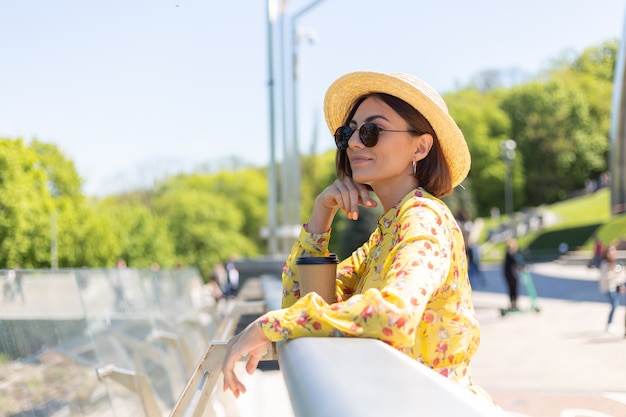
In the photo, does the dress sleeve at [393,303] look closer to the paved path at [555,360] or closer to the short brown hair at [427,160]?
the short brown hair at [427,160]

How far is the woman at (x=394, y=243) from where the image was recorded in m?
1.63

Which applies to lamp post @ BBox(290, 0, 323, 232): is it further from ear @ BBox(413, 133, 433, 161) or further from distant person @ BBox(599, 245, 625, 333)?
ear @ BBox(413, 133, 433, 161)

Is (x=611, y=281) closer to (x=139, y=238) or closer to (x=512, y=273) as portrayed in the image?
(x=512, y=273)

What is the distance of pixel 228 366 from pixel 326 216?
0.80 metres

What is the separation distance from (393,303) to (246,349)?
1.34 feet

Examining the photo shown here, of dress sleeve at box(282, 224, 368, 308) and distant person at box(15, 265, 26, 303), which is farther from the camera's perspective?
distant person at box(15, 265, 26, 303)

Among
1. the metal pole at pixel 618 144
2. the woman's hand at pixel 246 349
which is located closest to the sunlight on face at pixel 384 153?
the woman's hand at pixel 246 349

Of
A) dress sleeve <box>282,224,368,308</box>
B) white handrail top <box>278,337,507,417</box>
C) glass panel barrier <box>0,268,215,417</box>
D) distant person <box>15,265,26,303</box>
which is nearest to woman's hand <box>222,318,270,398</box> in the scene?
white handrail top <box>278,337,507,417</box>

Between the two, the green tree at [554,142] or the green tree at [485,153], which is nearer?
the green tree at [485,153]

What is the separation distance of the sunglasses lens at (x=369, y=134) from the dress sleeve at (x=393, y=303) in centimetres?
42

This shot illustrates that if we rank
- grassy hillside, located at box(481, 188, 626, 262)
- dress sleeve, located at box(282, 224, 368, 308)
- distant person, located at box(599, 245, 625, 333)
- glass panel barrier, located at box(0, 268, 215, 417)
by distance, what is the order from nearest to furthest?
dress sleeve, located at box(282, 224, 368, 308) < glass panel barrier, located at box(0, 268, 215, 417) < distant person, located at box(599, 245, 625, 333) < grassy hillside, located at box(481, 188, 626, 262)

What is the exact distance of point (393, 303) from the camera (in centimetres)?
161

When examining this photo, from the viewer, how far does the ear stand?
231cm

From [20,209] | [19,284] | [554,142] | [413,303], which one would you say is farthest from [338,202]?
A: [554,142]
